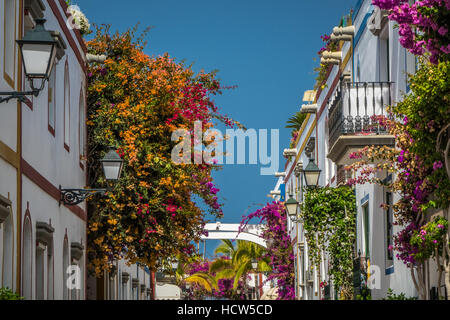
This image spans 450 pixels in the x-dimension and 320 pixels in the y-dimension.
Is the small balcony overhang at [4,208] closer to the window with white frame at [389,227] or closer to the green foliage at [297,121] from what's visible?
the window with white frame at [389,227]

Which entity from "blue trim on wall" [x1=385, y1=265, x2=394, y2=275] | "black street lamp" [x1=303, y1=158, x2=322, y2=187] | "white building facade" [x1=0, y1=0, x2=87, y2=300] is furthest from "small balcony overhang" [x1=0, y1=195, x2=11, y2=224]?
"black street lamp" [x1=303, y1=158, x2=322, y2=187]

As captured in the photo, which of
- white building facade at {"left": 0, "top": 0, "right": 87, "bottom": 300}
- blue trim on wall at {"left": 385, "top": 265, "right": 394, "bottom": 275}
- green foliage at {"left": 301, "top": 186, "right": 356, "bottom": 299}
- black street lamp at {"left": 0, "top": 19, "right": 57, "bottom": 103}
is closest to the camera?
black street lamp at {"left": 0, "top": 19, "right": 57, "bottom": 103}

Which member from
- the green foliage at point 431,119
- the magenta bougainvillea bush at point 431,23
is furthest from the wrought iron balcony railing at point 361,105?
the magenta bougainvillea bush at point 431,23

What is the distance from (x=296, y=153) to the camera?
36438mm

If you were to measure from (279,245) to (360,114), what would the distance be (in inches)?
955

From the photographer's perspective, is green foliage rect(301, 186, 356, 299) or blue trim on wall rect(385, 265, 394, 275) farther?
green foliage rect(301, 186, 356, 299)

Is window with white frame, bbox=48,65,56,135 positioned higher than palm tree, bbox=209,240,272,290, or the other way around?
window with white frame, bbox=48,65,56,135

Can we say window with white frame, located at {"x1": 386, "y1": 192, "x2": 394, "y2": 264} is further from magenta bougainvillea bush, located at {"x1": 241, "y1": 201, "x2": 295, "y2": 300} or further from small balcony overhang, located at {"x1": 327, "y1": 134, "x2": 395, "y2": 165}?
magenta bougainvillea bush, located at {"x1": 241, "y1": 201, "x2": 295, "y2": 300}

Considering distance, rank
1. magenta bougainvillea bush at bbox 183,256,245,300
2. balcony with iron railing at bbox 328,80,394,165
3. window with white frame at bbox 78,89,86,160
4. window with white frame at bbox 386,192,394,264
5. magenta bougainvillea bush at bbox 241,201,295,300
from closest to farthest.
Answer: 1. balcony with iron railing at bbox 328,80,394,165
2. window with white frame at bbox 386,192,394,264
3. window with white frame at bbox 78,89,86,160
4. magenta bougainvillea bush at bbox 241,201,295,300
5. magenta bougainvillea bush at bbox 183,256,245,300

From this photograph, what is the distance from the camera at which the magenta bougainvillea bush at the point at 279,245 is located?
39188 mm

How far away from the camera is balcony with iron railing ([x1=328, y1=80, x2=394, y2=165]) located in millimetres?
15477

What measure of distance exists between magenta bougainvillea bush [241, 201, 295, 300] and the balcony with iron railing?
75.2 ft
